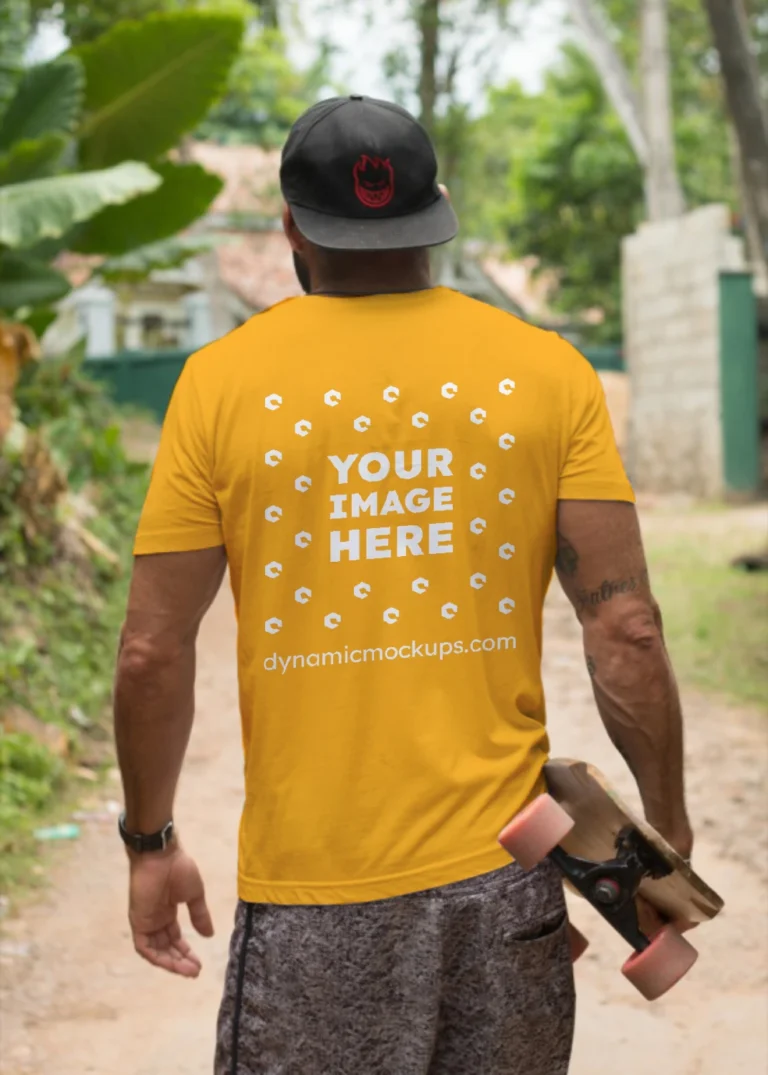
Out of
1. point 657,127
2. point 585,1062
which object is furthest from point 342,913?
point 657,127

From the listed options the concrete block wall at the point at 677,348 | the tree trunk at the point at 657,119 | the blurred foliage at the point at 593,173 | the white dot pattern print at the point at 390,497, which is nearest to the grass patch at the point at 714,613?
the concrete block wall at the point at 677,348

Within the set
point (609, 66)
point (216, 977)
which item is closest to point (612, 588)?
point (216, 977)

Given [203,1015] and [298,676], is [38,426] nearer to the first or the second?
[203,1015]

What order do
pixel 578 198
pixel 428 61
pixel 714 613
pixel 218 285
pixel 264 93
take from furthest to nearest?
pixel 264 93 → pixel 578 198 → pixel 218 285 → pixel 428 61 → pixel 714 613

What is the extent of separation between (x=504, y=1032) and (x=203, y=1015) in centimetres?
241

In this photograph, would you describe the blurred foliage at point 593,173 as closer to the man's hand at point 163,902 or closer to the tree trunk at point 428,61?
the tree trunk at point 428,61

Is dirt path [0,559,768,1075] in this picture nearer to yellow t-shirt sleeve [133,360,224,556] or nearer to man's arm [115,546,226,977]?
man's arm [115,546,226,977]

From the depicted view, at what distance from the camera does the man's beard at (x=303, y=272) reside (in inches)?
83.2

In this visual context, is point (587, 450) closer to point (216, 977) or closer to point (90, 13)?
point (216, 977)

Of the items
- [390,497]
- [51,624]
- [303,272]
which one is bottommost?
[51,624]

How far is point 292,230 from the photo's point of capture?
2098 millimetres

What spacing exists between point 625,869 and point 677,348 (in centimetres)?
1439

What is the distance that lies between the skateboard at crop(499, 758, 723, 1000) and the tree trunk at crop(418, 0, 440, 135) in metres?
21.5

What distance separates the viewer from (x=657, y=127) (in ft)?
59.6
